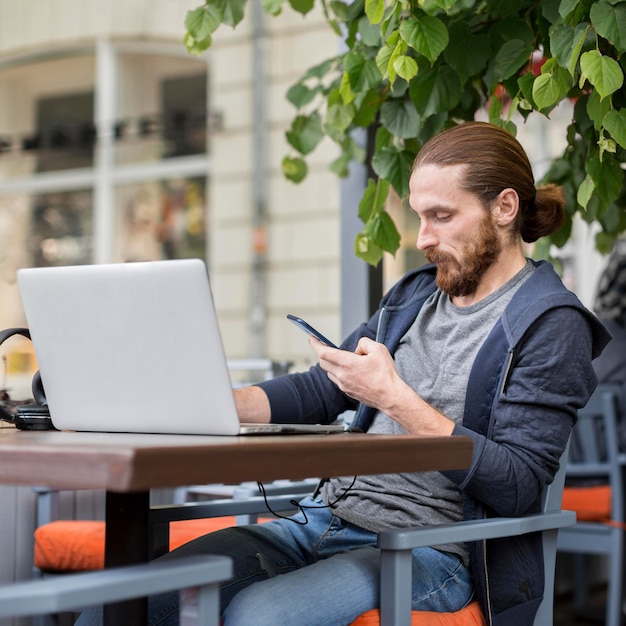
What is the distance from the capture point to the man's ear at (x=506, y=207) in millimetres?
1820

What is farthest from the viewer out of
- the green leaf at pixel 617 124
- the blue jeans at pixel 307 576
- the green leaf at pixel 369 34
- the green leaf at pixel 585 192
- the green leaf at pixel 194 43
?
the green leaf at pixel 194 43

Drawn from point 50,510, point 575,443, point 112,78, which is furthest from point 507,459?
point 112,78

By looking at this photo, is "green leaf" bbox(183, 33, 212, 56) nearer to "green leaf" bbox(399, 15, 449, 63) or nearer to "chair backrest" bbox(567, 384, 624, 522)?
"green leaf" bbox(399, 15, 449, 63)

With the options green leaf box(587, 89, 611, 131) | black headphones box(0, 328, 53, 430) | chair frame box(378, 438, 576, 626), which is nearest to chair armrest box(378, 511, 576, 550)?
chair frame box(378, 438, 576, 626)

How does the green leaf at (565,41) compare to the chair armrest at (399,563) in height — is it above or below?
above

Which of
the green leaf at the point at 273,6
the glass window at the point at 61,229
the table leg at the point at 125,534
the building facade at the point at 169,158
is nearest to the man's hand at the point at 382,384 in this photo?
the table leg at the point at 125,534

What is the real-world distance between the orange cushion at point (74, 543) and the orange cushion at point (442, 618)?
2.85 ft

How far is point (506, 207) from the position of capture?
1828 millimetres

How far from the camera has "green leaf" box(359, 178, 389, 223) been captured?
7.41 feet

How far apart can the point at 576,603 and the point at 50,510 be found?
2.45 m

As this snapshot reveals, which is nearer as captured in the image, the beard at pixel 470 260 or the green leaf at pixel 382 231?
the beard at pixel 470 260

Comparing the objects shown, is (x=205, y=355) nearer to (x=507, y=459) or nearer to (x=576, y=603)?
(x=507, y=459)

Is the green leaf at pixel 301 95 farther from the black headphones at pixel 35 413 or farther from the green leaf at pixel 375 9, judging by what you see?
the black headphones at pixel 35 413

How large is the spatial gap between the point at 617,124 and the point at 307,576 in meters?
0.95
